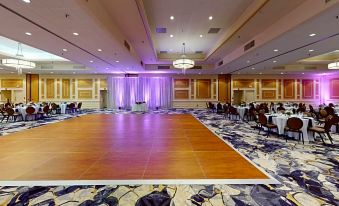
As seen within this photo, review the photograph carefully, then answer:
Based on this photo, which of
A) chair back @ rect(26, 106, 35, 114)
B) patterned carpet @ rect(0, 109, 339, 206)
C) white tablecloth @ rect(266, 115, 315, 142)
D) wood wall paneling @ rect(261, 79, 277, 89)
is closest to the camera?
patterned carpet @ rect(0, 109, 339, 206)

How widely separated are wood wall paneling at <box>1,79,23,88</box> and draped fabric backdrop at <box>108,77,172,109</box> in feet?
27.0

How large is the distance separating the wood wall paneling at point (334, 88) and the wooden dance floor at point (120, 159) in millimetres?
18368

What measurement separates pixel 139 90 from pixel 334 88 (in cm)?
1835

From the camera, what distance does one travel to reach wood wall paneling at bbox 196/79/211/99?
19.1 meters

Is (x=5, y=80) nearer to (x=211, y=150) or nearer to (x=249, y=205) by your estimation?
(x=211, y=150)

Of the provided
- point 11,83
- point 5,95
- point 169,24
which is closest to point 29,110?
point 169,24

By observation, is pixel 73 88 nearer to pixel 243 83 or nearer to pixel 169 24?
pixel 169 24

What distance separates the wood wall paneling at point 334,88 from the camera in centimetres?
1800

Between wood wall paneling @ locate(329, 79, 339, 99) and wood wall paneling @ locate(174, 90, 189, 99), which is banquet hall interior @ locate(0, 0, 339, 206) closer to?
wood wall paneling @ locate(174, 90, 189, 99)

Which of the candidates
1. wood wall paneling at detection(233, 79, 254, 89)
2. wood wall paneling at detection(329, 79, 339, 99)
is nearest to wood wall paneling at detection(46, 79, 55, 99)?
wood wall paneling at detection(233, 79, 254, 89)

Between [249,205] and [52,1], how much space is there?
5311 millimetres

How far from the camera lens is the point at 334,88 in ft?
59.7

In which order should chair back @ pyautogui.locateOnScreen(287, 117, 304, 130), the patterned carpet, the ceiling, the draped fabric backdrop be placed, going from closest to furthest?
the patterned carpet
the ceiling
chair back @ pyautogui.locateOnScreen(287, 117, 304, 130)
the draped fabric backdrop

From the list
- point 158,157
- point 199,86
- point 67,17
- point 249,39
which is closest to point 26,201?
point 158,157
